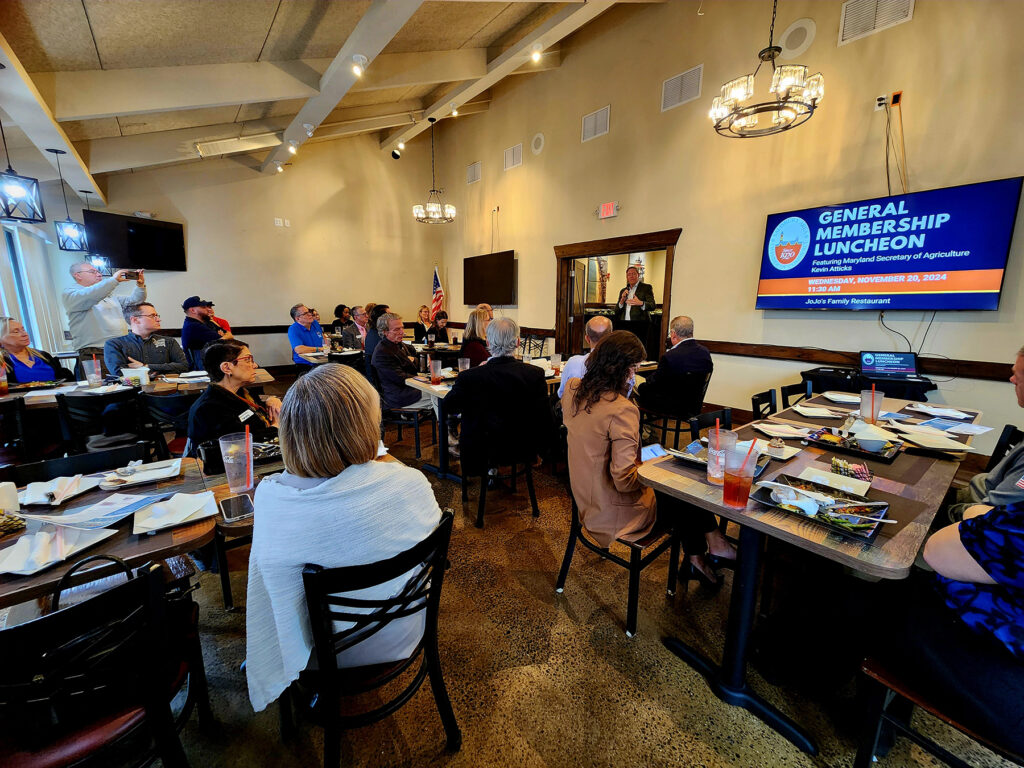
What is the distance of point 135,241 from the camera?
20.2 feet

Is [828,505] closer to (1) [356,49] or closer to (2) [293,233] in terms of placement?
(1) [356,49]

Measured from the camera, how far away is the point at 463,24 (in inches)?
186

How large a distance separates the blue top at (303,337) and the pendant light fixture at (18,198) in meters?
2.35

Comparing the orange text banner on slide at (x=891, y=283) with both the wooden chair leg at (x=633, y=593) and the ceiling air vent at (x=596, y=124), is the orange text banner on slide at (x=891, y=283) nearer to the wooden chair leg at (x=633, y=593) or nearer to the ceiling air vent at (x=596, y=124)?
the ceiling air vent at (x=596, y=124)

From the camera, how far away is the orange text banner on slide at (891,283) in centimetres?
308

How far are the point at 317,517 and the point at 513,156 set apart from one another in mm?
7522

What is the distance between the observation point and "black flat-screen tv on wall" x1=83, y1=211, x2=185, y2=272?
583 centimetres

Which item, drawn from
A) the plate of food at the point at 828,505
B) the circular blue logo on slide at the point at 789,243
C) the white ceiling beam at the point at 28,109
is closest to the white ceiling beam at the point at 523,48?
the circular blue logo on slide at the point at 789,243

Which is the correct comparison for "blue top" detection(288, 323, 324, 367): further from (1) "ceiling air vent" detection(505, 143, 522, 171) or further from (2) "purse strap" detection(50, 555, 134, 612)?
(2) "purse strap" detection(50, 555, 134, 612)

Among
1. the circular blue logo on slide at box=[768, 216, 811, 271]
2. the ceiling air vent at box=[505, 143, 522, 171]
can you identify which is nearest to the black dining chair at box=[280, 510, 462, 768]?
the circular blue logo on slide at box=[768, 216, 811, 271]

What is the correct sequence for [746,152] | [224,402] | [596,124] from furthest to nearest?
1. [596,124]
2. [746,152]
3. [224,402]

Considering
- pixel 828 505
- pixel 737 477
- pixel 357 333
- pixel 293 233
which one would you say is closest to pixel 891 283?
pixel 828 505

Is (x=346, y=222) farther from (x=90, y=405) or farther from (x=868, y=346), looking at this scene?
(x=868, y=346)

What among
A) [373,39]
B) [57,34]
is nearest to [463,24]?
[373,39]
